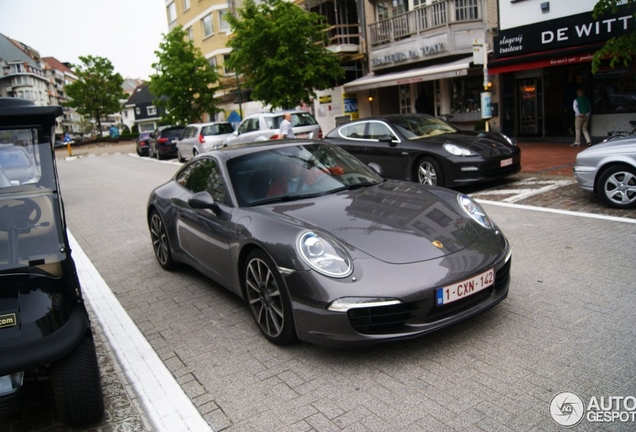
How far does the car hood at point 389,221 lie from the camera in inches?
150

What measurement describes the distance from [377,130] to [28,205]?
8.34 m

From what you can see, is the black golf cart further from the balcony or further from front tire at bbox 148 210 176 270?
the balcony

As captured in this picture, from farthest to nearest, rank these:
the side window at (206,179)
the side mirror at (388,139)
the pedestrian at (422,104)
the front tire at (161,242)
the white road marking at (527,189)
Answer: the pedestrian at (422,104), the side mirror at (388,139), the white road marking at (527,189), the front tire at (161,242), the side window at (206,179)

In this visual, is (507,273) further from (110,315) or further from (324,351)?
(110,315)

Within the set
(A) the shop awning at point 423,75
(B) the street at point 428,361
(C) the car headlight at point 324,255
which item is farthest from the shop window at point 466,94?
(C) the car headlight at point 324,255

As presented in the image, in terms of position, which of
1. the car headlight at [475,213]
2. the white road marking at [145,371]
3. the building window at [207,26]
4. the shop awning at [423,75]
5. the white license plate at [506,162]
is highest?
the building window at [207,26]

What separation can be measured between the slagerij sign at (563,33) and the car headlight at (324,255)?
12.7 metres

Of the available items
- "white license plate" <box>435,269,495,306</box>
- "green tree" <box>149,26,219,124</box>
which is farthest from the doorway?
"green tree" <box>149,26,219,124</box>

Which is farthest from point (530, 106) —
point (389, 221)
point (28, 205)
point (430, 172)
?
point (28, 205)

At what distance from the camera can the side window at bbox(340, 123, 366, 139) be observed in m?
11.4

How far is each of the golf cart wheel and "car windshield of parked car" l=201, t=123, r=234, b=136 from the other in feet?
67.1

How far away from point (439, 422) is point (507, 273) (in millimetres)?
1565

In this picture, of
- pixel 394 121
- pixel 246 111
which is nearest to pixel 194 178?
pixel 394 121

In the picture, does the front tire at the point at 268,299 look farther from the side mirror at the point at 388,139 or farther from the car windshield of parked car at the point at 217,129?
the car windshield of parked car at the point at 217,129
